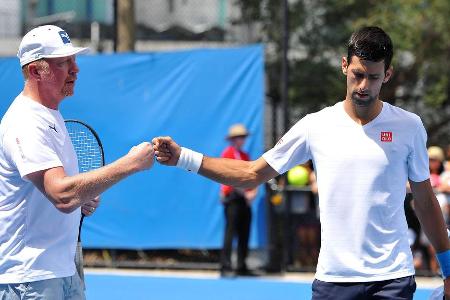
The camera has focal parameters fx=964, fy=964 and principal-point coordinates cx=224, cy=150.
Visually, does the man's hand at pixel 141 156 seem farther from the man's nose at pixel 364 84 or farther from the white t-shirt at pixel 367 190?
the man's nose at pixel 364 84

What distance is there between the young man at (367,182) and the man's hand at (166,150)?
0.65m

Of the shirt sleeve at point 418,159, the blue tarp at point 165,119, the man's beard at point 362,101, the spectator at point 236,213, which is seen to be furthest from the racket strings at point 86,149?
the blue tarp at point 165,119

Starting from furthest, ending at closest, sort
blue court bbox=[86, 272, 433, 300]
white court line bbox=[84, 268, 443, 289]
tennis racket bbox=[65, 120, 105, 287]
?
white court line bbox=[84, 268, 443, 289]
blue court bbox=[86, 272, 433, 300]
tennis racket bbox=[65, 120, 105, 287]

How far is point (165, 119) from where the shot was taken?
10969 millimetres

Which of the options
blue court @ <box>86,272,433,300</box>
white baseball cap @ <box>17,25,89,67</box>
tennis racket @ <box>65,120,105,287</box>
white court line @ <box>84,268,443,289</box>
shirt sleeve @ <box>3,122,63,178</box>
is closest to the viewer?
shirt sleeve @ <box>3,122,63,178</box>

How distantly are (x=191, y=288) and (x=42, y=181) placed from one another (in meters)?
6.36

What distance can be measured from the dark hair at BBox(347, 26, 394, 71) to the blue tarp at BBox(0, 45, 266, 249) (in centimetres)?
634

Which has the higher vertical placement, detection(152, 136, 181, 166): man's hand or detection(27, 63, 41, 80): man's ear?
detection(27, 63, 41, 80): man's ear

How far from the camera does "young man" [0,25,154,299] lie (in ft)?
12.6

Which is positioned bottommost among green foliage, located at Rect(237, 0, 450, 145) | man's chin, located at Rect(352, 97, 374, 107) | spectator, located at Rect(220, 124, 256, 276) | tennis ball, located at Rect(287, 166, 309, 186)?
spectator, located at Rect(220, 124, 256, 276)

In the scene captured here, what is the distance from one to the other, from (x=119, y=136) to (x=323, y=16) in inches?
144

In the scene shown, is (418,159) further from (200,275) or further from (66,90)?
(200,275)

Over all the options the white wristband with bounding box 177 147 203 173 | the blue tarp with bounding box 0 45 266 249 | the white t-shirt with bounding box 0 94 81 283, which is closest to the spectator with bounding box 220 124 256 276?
the blue tarp with bounding box 0 45 266 249

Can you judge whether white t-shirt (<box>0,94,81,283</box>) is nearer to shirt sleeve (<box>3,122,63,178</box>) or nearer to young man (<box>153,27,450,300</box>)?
shirt sleeve (<box>3,122,63,178</box>)
